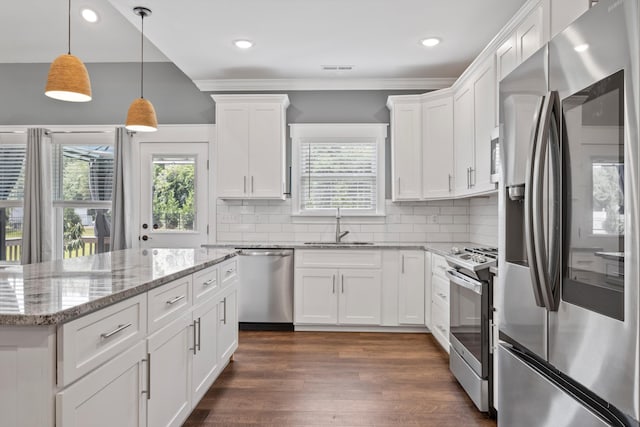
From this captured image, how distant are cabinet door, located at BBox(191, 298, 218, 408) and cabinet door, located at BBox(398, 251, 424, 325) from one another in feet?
6.86

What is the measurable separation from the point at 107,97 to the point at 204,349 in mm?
3756

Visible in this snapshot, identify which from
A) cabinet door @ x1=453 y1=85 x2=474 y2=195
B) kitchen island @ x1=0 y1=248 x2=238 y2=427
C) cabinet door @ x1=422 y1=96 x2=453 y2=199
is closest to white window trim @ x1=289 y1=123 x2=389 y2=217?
cabinet door @ x1=422 y1=96 x2=453 y2=199

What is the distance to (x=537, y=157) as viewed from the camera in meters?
1.26

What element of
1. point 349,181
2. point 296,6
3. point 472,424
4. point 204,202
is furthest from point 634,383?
point 204,202

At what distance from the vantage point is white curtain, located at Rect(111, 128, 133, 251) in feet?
15.1

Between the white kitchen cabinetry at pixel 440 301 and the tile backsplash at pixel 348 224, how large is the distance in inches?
36.3

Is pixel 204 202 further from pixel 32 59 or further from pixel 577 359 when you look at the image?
pixel 577 359

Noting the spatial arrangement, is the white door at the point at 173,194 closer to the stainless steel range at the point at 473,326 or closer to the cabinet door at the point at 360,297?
the cabinet door at the point at 360,297

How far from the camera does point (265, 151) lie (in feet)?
14.3

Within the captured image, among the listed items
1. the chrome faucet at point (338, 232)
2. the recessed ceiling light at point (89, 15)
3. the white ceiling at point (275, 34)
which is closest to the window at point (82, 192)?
the white ceiling at point (275, 34)

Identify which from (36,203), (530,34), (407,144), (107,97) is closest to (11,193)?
(36,203)

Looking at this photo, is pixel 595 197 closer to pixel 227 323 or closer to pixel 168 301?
pixel 168 301

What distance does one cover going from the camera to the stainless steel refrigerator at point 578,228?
95 centimetres

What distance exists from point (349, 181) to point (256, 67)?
1602mm
